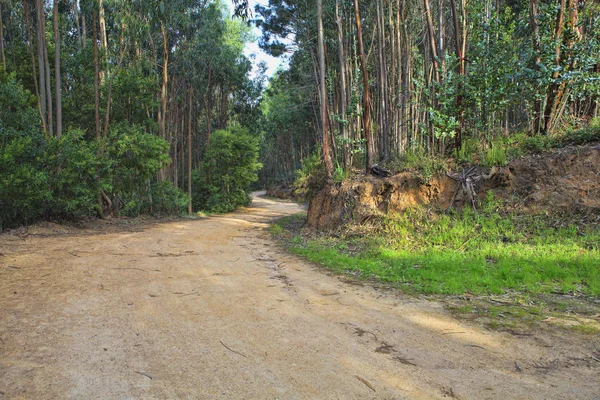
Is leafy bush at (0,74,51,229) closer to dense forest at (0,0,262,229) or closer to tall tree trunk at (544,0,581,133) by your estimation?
dense forest at (0,0,262,229)

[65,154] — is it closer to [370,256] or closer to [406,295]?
[370,256]

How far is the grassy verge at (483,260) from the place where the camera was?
4641 millimetres

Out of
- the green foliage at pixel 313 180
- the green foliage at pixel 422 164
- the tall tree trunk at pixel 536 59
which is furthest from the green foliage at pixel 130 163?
the tall tree trunk at pixel 536 59

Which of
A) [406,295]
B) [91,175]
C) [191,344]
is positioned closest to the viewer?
[191,344]

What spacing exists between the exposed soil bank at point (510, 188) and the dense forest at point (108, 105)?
8.22 m

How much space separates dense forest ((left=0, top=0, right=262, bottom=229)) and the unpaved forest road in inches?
219

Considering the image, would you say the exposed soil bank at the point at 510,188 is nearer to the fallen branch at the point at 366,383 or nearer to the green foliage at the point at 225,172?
the fallen branch at the point at 366,383

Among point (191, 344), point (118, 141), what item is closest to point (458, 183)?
point (191, 344)

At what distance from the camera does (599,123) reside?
8.98 meters

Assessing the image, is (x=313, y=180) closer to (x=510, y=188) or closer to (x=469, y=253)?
(x=510, y=188)

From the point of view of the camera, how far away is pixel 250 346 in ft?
11.3

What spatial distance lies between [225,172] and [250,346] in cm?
2316

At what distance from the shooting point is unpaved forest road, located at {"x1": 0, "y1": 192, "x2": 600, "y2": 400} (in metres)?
2.71

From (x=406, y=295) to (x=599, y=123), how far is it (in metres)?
7.68
